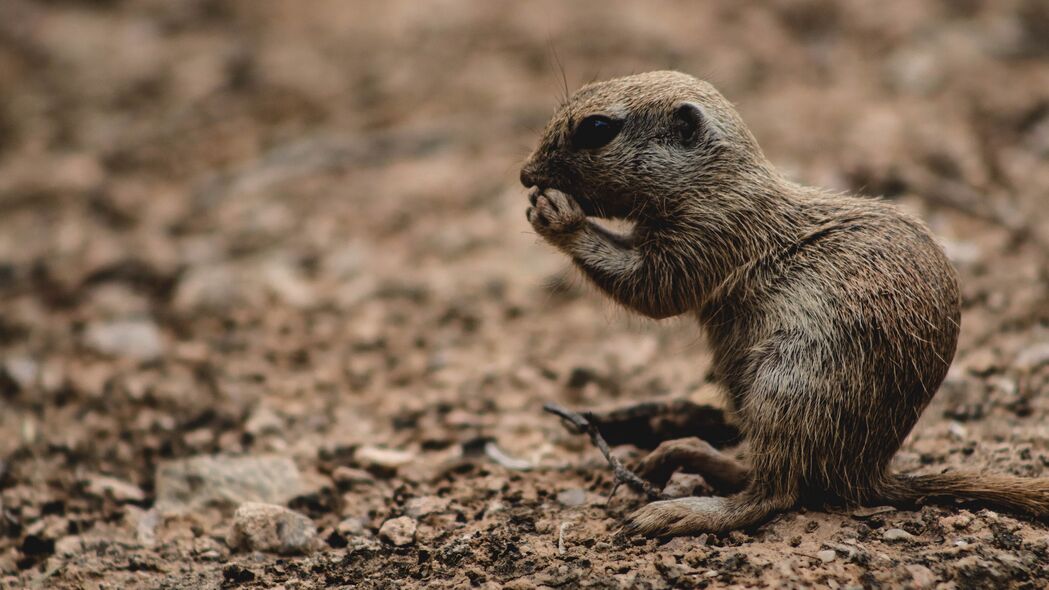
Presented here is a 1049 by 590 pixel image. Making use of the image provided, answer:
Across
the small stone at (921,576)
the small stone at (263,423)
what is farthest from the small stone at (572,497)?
the small stone at (263,423)

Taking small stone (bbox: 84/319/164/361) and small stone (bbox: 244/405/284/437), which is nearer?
small stone (bbox: 244/405/284/437)

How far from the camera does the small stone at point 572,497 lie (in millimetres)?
3809

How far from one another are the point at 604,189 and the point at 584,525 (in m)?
1.34

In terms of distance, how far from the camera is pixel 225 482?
412 cm

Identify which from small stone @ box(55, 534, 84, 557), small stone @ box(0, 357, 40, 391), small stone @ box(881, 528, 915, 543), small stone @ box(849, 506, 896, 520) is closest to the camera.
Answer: small stone @ box(881, 528, 915, 543)

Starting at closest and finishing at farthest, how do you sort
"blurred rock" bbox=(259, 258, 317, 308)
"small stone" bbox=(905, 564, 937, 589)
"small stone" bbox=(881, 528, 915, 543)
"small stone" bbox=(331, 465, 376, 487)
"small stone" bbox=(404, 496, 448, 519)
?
"small stone" bbox=(905, 564, 937, 589)
"small stone" bbox=(881, 528, 915, 543)
"small stone" bbox=(404, 496, 448, 519)
"small stone" bbox=(331, 465, 376, 487)
"blurred rock" bbox=(259, 258, 317, 308)

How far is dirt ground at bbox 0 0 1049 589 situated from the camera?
3.51 metres

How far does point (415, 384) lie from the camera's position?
5230 mm

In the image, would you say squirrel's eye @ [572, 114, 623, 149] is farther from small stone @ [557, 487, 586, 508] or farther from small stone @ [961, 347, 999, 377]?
small stone @ [961, 347, 999, 377]

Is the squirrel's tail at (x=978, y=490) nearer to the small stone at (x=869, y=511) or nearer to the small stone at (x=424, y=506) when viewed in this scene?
the small stone at (x=869, y=511)

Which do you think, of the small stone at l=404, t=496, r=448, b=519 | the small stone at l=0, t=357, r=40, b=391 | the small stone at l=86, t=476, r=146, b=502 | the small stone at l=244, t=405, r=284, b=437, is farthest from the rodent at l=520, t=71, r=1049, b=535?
the small stone at l=0, t=357, r=40, b=391

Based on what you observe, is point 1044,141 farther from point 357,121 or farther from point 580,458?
point 357,121

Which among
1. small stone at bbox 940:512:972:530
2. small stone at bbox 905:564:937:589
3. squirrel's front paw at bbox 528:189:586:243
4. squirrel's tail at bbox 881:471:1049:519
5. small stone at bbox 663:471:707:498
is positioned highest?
squirrel's front paw at bbox 528:189:586:243

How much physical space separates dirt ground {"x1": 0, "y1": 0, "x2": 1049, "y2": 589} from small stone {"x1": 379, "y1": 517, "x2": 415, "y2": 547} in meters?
0.02
